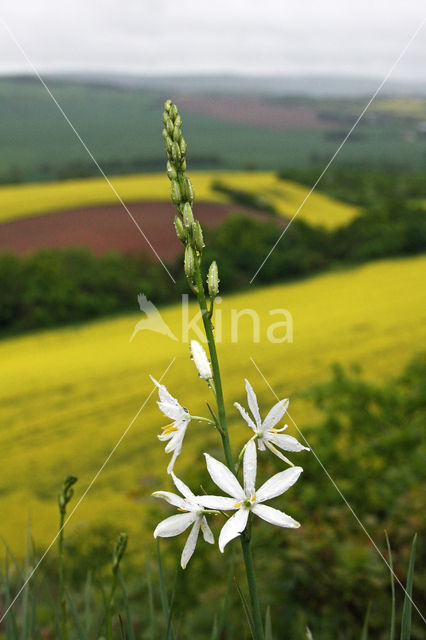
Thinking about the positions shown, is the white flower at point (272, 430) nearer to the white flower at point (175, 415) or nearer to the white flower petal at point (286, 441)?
the white flower petal at point (286, 441)

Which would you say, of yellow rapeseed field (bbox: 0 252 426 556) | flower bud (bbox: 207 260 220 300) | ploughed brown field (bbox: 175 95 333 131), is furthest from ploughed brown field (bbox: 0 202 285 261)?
flower bud (bbox: 207 260 220 300)

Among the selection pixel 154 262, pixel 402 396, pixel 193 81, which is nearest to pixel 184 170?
Answer: pixel 402 396

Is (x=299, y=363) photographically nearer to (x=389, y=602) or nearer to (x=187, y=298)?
(x=187, y=298)

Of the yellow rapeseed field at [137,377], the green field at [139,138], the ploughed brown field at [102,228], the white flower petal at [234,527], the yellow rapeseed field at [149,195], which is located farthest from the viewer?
the green field at [139,138]

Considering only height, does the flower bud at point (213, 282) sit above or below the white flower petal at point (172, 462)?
above

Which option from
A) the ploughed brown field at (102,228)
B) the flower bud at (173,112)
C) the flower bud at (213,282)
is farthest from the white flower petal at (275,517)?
the ploughed brown field at (102,228)

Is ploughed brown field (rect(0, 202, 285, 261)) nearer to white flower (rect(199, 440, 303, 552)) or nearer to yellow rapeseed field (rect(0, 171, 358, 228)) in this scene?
yellow rapeseed field (rect(0, 171, 358, 228))

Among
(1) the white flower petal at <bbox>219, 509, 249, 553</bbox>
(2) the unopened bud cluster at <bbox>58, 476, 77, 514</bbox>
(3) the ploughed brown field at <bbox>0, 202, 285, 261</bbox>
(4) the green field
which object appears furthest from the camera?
(4) the green field
